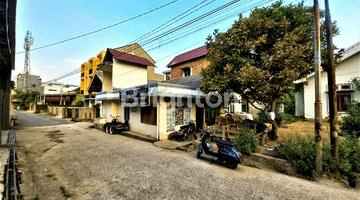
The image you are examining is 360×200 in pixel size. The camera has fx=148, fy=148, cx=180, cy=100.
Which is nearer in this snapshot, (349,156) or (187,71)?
(349,156)

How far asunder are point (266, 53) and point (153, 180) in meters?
6.28

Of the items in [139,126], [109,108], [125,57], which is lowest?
[139,126]

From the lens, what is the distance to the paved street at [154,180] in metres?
3.55

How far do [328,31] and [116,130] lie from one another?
469 inches

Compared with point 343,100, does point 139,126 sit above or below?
below

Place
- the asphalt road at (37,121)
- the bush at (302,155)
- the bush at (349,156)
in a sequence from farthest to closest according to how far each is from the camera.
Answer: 1. the asphalt road at (37,121)
2. the bush at (302,155)
3. the bush at (349,156)

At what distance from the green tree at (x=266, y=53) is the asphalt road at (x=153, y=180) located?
308cm

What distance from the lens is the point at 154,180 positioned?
423 cm

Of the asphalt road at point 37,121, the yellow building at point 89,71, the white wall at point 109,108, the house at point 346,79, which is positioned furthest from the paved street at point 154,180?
the yellow building at point 89,71

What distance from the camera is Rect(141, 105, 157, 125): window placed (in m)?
9.11

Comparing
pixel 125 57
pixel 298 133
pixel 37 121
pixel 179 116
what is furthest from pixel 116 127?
pixel 37 121

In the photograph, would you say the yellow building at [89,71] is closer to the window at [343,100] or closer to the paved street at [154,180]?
the paved street at [154,180]

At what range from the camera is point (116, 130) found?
35.7 ft

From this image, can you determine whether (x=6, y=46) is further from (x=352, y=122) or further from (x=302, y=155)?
(x=352, y=122)
